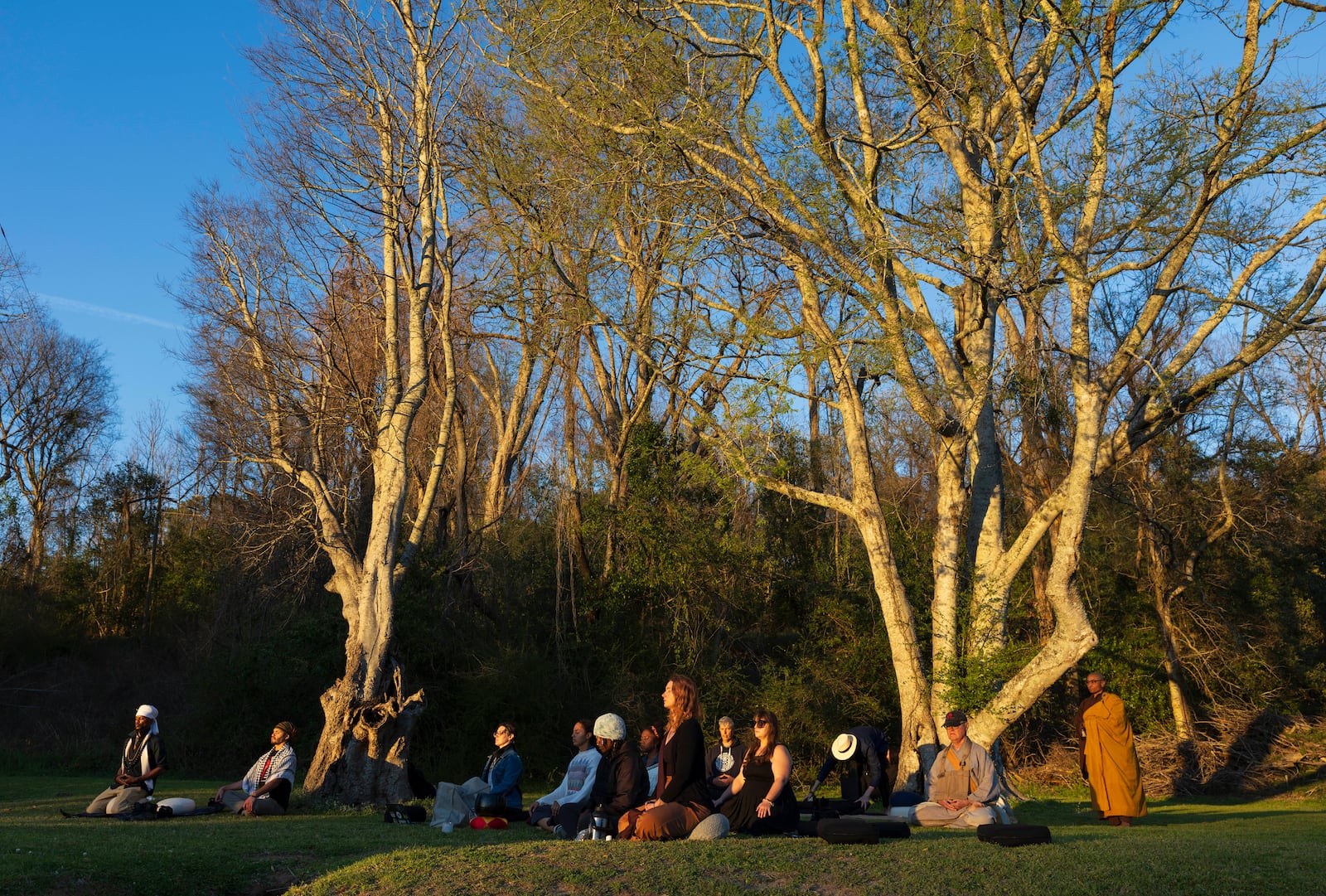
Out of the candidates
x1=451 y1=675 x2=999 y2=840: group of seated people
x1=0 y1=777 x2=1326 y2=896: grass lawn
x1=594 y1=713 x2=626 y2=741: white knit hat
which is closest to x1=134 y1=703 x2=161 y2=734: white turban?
x1=0 y1=777 x2=1326 y2=896: grass lawn

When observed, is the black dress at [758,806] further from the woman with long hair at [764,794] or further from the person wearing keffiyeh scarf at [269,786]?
the person wearing keffiyeh scarf at [269,786]

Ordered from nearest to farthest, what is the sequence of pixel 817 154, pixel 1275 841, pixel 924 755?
1. pixel 1275 841
2. pixel 924 755
3. pixel 817 154

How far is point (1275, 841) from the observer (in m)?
8.88

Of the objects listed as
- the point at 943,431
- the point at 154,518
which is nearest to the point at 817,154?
the point at 943,431

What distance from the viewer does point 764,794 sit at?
833 centimetres

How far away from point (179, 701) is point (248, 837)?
58.8 feet

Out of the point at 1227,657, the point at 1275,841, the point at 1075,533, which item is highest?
the point at 1075,533

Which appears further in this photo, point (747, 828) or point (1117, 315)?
point (1117, 315)

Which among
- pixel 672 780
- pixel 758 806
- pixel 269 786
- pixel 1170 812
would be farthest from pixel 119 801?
pixel 1170 812

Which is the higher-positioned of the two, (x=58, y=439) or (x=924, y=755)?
(x=58, y=439)

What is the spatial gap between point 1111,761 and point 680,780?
577cm

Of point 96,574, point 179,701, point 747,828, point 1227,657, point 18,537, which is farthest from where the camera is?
point 18,537

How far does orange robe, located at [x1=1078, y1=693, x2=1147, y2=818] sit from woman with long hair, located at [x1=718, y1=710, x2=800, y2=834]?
14.5 feet

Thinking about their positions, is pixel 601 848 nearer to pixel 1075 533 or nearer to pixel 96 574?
pixel 1075 533
